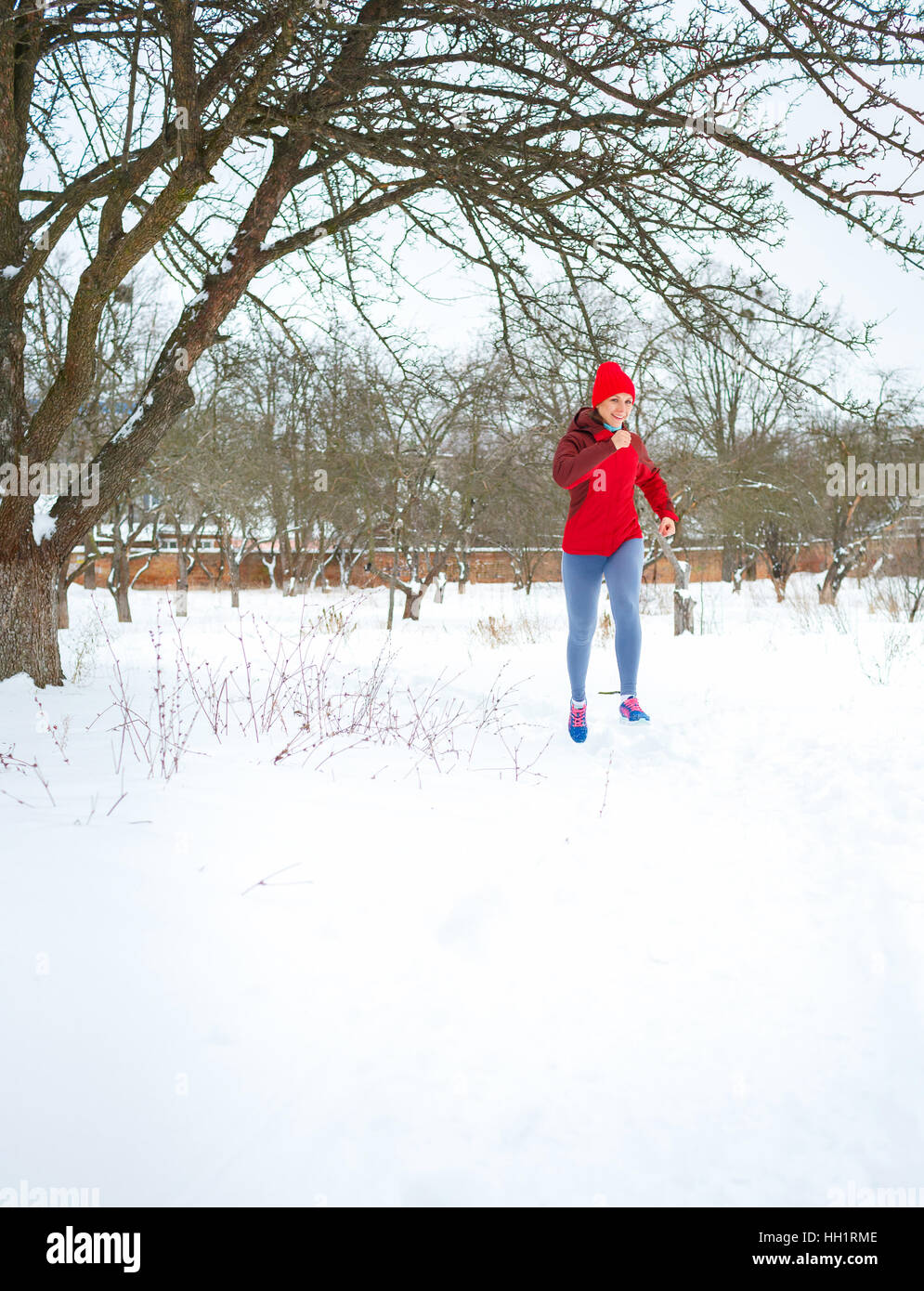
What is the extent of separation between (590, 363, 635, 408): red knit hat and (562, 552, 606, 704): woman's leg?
88 cm

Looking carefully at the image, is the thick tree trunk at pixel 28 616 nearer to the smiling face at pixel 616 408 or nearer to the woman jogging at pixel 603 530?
the woman jogging at pixel 603 530

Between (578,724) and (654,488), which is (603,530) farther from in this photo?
(578,724)

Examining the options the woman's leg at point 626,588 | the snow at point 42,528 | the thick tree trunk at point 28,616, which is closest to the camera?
the woman's leg at point 626,588

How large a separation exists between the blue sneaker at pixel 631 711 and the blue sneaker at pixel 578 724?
1.02 feet

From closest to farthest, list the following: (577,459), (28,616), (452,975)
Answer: (452,975)
(577,459)
(28,616)

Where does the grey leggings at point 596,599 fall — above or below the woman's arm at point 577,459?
below

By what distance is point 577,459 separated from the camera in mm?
4090

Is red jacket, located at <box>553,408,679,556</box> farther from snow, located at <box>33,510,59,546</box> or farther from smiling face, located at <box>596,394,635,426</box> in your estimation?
snow, located at <box>33,510,59,546</box>

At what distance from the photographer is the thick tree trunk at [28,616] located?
5.61 metres

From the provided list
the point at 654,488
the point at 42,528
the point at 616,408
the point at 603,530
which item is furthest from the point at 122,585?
the point at 616,408

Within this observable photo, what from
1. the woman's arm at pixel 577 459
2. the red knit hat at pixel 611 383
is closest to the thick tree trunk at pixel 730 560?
the red knit hat at pixel 611 383

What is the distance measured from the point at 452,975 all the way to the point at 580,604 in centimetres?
275
